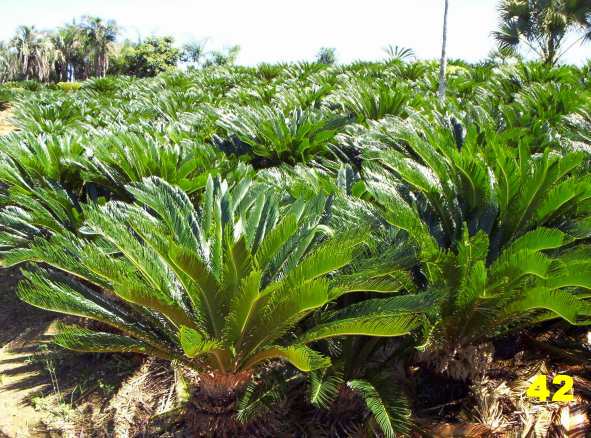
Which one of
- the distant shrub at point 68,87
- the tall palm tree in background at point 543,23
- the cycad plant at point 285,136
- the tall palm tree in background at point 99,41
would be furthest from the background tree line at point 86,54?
the cycad plant at point 285,136

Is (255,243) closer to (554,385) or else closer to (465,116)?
(554,385)

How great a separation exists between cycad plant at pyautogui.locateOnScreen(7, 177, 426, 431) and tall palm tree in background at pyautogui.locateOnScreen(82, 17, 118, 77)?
46.2m

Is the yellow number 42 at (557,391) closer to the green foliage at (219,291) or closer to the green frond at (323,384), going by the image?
the green foliage at (219,291)

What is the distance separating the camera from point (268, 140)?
6121 mm

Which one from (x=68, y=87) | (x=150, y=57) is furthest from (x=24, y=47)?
(x=68, y=87)

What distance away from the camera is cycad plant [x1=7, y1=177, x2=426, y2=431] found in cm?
251

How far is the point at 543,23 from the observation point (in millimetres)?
15344

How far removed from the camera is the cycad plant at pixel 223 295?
2.51m

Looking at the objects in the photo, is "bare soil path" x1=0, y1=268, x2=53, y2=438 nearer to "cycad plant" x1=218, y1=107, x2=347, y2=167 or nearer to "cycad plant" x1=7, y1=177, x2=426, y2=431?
"cycad plant" x1=7, y1=177, x2=426, y2=431

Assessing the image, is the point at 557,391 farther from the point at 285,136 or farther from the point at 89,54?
the point at 89,54

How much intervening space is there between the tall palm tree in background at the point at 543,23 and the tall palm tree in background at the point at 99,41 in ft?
119

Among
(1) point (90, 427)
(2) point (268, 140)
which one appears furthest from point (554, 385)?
(2) point (268, 140)

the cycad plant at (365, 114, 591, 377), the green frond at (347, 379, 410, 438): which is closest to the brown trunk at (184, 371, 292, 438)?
the green frond at (347, 379, 410, 438)

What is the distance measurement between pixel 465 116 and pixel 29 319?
15.5ft
